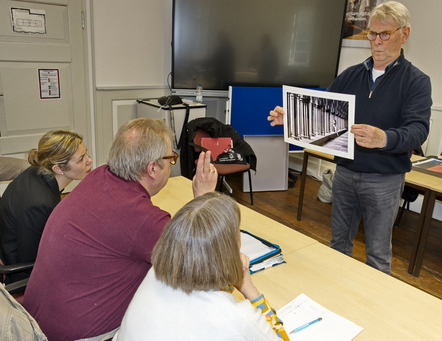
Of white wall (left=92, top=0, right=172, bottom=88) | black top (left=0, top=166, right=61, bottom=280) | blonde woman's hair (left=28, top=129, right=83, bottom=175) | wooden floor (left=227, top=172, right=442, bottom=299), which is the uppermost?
white wall (left=92, top=0, right=172, bottom=88)

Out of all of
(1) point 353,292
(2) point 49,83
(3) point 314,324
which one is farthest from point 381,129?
(2) point 49,83

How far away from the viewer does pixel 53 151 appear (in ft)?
5.93

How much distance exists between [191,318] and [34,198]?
40.2 inches

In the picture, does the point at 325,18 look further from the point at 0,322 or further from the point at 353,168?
the point at 0,322

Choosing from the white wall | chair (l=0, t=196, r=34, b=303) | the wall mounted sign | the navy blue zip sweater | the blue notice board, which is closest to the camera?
chair (l=0, t=196, r=34, b=303)

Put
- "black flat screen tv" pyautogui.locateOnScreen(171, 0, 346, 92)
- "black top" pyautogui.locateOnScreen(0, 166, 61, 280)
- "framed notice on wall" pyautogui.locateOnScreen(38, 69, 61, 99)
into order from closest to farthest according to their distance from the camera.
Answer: "black top" pyautogui.locateOnScreen(0, 166, 61, 280) < "framed notice on wall" pyautogui.locateOnScreen(38, 69, 61, 99) < "black flat screen tv" pyautogui.locateOnScreen(171, 0, 346, 92)

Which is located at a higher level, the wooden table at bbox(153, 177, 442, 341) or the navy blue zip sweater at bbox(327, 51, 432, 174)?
the navy blue zip sweater at bbox(327, 51, 432, 174)

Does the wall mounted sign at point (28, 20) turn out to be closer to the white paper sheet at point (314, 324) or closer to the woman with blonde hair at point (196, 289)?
the woman with blonde hair at point (196, 289)

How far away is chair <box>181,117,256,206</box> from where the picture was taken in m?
3.89

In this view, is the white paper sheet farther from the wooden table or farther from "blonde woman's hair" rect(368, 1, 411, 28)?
"blonde woman's hair" rect(368, 1, 411, 28)

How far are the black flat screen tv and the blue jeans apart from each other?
246 centimetres

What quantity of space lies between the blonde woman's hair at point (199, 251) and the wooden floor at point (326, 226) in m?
2.45

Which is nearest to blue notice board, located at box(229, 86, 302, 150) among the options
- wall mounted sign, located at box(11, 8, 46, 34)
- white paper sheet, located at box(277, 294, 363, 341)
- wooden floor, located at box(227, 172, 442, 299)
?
wooden floor, located at box(227, 172, 442, 299)

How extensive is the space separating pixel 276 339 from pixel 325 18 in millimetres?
4536
